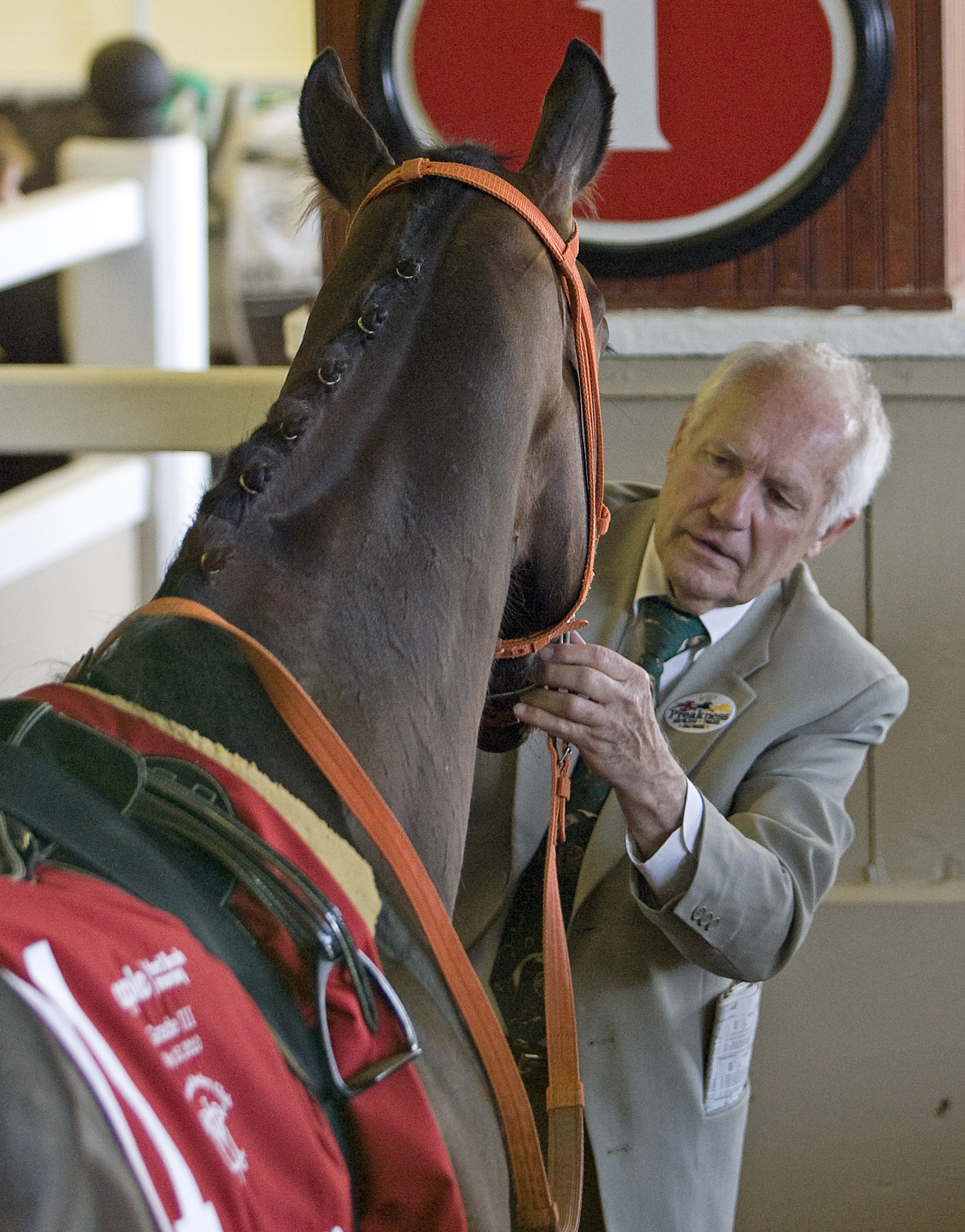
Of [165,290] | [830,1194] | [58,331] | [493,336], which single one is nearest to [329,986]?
[493,336]

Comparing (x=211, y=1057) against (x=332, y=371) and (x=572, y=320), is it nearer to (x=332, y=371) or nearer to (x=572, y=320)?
(x=332, y=371)

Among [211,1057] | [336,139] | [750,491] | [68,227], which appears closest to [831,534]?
[750,491]

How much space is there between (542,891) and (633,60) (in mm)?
1139

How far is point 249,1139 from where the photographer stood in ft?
2.19

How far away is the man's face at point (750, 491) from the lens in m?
1.46

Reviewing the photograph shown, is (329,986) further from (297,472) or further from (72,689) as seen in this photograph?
(297,472)

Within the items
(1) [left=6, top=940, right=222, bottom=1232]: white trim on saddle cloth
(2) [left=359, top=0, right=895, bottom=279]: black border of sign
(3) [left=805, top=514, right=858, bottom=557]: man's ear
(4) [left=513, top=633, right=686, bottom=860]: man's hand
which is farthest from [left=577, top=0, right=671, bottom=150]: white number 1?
(1) [left=6, top=940, right=222, bottom=1232]: white trim on saddle cloth

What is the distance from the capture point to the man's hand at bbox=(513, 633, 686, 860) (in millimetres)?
1141

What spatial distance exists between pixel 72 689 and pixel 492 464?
334 mm

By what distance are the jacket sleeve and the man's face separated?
175mm

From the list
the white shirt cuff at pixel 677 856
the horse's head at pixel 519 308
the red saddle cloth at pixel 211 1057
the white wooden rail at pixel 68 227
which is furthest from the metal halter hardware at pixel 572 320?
the white wooden rail at pixel 68 227

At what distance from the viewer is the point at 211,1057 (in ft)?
2.14

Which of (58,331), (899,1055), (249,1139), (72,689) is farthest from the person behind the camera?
(58,331)

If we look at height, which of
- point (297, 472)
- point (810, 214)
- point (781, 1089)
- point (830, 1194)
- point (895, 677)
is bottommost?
point (830, 1194)
